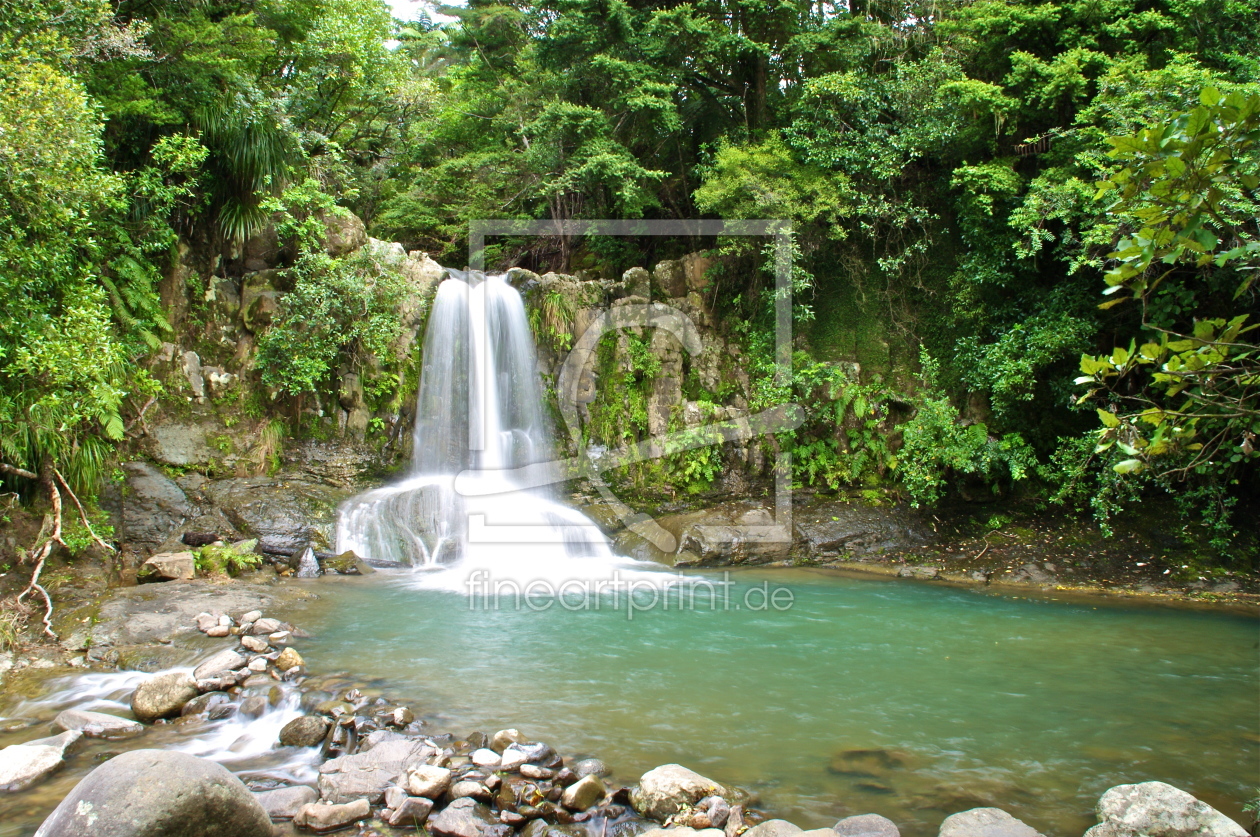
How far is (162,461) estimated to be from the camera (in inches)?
423

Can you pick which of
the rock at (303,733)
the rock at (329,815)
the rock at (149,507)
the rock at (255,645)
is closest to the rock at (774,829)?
the rock at (329,815)

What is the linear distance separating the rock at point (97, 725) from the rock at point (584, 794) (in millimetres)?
3184

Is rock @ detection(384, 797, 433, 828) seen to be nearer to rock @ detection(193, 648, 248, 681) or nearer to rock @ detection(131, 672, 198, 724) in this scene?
rock @ detection(131, 672, 198, 724)

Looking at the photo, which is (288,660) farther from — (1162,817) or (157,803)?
(1162,817)

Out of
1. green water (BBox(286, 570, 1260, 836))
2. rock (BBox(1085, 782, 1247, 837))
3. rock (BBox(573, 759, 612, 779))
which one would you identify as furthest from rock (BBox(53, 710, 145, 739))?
rock (BBox(1085, 782, 1247, 837))

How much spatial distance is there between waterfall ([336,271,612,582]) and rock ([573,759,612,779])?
618cm

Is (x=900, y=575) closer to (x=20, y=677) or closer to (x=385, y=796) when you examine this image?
(x=385, y=796)

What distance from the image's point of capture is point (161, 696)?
5.32m

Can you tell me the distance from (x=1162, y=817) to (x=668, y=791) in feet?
8.19

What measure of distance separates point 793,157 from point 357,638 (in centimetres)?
1001

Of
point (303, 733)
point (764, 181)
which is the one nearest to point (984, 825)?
point (303, 733)

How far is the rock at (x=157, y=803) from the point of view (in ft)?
10.9

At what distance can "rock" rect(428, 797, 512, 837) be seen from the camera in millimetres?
3842

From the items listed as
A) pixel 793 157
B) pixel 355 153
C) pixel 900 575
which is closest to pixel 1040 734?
pixel 900 575
